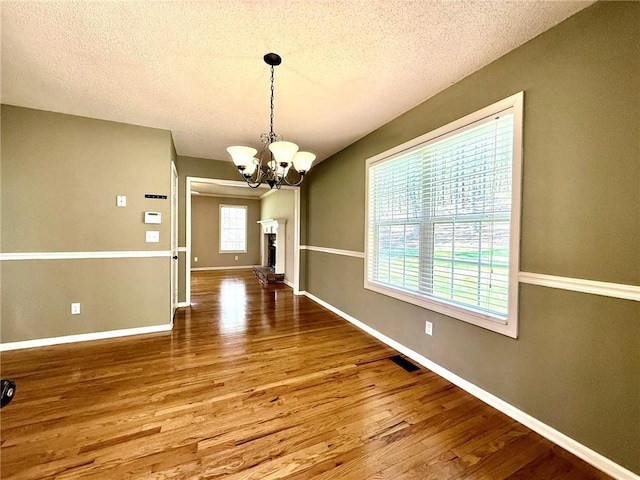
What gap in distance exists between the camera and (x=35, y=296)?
2.69m

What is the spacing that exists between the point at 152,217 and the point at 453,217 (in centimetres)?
332

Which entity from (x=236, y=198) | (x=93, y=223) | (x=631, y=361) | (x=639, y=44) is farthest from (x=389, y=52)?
(x=236, y=198)

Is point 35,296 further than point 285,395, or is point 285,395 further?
point 35,296

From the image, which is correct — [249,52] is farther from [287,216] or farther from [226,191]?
[226,191]

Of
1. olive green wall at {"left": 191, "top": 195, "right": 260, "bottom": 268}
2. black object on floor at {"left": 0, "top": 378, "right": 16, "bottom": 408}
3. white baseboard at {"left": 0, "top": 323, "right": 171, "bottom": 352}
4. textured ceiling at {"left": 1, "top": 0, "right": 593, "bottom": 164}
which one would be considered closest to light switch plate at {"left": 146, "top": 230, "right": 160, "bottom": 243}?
white baseboard at {"left": 0, "top": 323, "right": 171, "bottom": 352}

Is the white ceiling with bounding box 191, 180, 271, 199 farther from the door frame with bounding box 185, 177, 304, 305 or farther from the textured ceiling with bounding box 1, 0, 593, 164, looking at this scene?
the textured ceiling with bounding box 1, 0, 593, 164

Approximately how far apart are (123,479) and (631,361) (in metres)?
2.57

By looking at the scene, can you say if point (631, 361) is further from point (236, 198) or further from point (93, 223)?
point (236, 198)

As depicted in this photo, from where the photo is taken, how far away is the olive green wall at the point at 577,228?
4.19 feet

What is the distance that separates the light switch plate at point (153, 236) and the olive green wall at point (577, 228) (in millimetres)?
3448

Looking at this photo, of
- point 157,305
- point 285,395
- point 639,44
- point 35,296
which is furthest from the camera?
point 157,305

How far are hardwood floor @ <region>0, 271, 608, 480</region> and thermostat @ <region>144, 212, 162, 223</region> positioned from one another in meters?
1.41

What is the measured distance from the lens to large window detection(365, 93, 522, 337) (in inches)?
69.2

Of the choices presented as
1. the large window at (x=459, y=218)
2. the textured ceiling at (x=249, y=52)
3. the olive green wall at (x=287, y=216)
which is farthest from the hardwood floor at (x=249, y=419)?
the olive green wall at (x=287, y=216)
